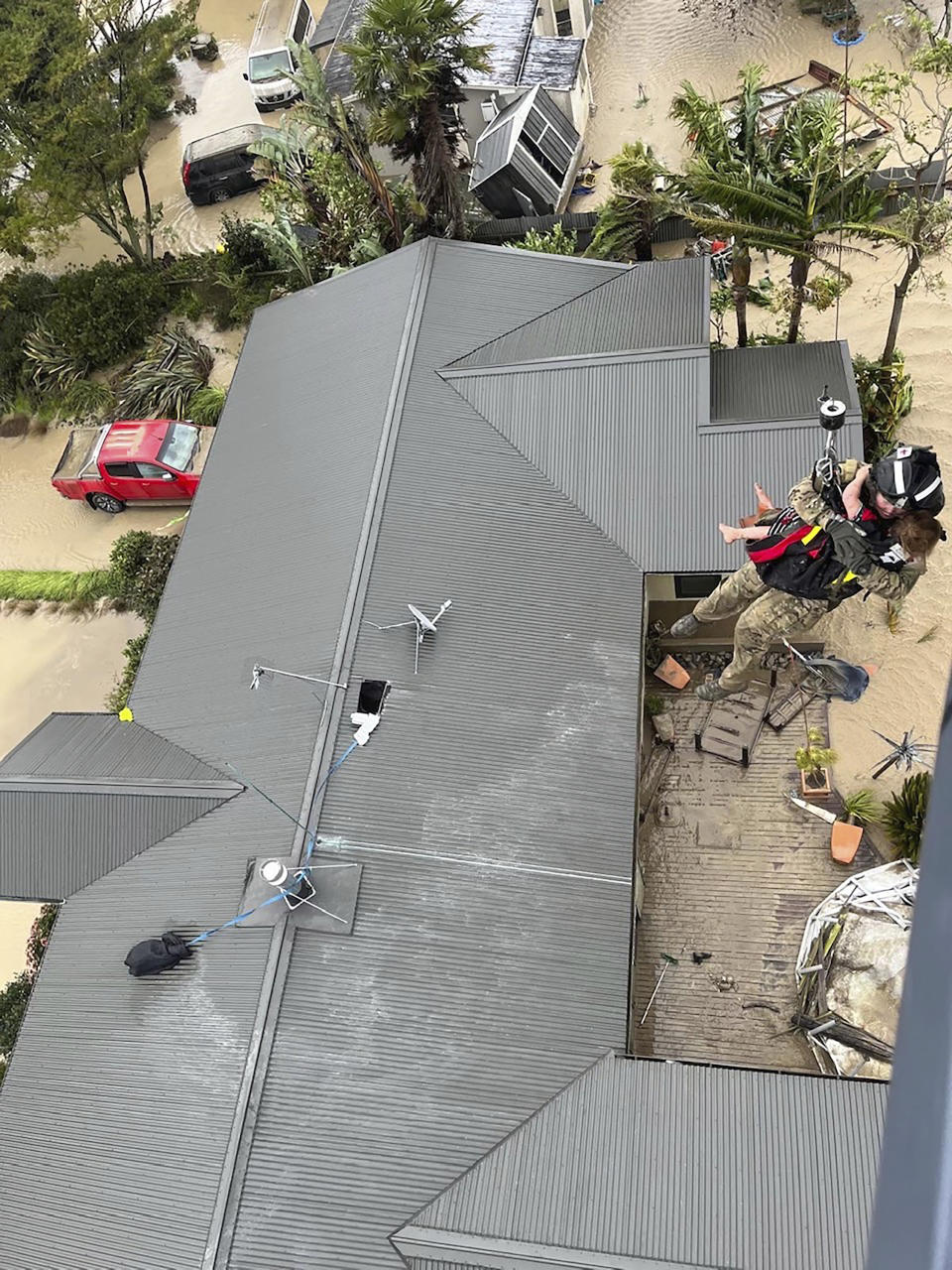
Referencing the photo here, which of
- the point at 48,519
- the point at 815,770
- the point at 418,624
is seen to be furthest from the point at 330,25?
the point at 815,770

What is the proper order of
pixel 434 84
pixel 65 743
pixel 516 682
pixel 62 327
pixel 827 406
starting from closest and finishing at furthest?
1. pixel 827 406
2. pixel 516 682
3. pixel 65 743
4. pixel 434 84
5. pixel 62 327

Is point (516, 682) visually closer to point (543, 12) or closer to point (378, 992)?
point (378, 992)

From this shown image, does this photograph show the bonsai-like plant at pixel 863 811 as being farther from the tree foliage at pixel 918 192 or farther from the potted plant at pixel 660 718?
the tree foliage at pixel 918 192

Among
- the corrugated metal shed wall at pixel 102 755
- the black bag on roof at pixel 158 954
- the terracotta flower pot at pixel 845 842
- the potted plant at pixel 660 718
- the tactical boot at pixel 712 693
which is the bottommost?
the black bag on roof at pixel 158 954

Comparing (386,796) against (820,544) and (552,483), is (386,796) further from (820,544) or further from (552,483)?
(820,544)

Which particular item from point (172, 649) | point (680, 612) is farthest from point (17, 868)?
point (680, 612)

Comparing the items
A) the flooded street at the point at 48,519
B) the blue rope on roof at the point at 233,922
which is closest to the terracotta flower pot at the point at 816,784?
the blue rope on roof at the point at 233,922

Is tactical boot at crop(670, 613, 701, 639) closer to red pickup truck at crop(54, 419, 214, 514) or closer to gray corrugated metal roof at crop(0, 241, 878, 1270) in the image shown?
gray corrugated metal roof at crop(0, 241, 878, 1270)

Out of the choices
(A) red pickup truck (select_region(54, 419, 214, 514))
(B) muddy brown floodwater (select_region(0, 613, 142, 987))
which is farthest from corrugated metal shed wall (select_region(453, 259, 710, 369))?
(B) muddy brown floodwater (select_region(0, 613, 142, 987))
